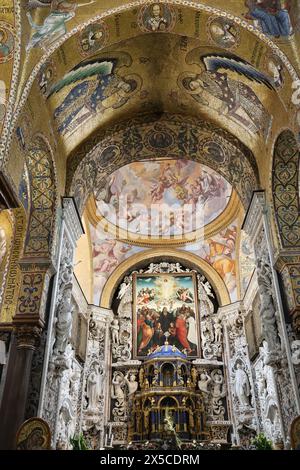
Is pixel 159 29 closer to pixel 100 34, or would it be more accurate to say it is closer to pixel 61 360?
pixel 100 34

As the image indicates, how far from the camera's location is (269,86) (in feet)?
27.2

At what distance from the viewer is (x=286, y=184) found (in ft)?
29.2

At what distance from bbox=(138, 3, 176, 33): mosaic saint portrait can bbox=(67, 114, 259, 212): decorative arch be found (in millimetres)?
2785

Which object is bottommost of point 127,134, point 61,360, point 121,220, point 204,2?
point 61,360

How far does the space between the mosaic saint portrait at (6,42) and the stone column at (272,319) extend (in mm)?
5592

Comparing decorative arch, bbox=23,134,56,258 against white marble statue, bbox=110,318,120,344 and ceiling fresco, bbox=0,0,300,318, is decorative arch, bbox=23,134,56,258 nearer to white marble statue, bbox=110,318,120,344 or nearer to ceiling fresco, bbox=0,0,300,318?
ceiling fresco, bbox=0,0,300,318

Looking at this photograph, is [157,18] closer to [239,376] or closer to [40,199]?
[40,199]

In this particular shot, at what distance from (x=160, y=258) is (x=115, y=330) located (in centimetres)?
345

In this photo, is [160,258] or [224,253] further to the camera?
[160,258]

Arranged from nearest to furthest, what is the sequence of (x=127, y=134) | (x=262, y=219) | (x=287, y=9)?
(x=287, y=9), (x=262, y=219), (x=127, y=134)

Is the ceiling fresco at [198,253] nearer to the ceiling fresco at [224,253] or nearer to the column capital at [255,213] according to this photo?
the ceiling fresco at [224,253]

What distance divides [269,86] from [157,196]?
8891 mm

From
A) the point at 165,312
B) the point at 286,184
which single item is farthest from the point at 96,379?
the point at 286,184
